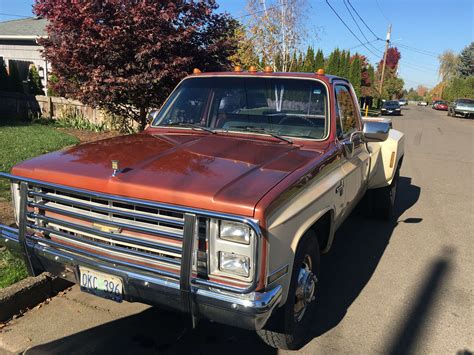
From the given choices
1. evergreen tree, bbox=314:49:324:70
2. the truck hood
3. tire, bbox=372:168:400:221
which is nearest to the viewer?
the truck hood

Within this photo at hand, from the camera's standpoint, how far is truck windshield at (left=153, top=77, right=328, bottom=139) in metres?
3.86

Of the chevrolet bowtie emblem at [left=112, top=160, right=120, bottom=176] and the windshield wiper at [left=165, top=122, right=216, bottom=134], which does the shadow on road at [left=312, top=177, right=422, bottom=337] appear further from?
the chevrolet bowtie emblem at [left=112, top=160, right=120, bottom=176]

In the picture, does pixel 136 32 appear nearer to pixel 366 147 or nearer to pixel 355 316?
pixel 366 147

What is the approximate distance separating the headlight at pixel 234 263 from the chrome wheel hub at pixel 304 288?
64 cm

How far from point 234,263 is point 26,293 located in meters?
2.14

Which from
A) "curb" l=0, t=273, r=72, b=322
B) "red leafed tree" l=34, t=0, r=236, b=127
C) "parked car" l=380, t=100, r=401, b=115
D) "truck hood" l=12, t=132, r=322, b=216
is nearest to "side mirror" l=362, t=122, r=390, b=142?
"truck hood" l=12, t=132, r=322, b=216

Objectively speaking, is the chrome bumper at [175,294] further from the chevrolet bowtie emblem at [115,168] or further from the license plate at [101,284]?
the chevrolet bowtie emblem at [115,168]

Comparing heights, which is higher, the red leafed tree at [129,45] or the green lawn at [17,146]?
the red leafed tree at [129,45]

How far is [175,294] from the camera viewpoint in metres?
2.47

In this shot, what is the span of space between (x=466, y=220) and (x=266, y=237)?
208 inches

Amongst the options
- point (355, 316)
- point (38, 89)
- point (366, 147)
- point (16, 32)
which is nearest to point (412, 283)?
point (355, 316)

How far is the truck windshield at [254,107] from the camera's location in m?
3.86

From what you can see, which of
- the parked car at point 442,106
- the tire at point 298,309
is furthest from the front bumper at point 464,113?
the tire at point 298,309

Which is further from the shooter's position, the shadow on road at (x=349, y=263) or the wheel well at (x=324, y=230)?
the shadow on road at (x=349, y=263)
